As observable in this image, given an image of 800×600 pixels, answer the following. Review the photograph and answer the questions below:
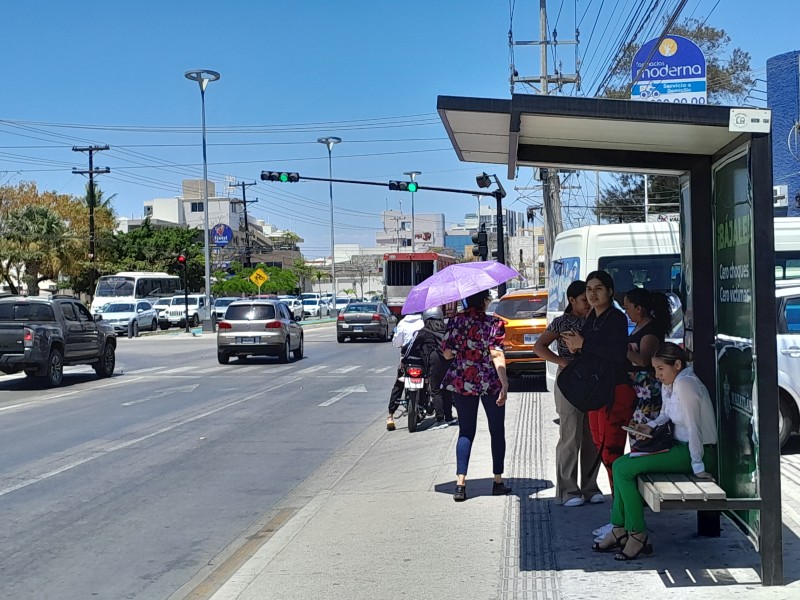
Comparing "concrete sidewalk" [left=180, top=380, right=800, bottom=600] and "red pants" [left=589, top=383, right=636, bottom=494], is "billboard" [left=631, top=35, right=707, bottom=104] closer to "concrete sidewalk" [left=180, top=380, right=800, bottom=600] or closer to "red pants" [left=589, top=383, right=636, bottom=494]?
"concrete sidewalk" [left=180, top=380, right=800, bottom=600]

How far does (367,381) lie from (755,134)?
15.8 metres

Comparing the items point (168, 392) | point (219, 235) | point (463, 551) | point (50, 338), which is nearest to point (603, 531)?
point (463, 551)

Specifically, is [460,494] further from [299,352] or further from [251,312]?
[299,352]

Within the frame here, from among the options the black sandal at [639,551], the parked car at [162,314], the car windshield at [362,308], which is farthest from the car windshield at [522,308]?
the parked car at [162,314]

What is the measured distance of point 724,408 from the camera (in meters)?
5.64

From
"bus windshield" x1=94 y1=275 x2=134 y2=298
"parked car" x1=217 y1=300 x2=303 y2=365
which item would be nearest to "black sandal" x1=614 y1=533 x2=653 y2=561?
"parked car" x1=217 y1=300 x2=303 y2=365

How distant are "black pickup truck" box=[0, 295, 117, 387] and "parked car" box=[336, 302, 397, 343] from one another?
1360cm

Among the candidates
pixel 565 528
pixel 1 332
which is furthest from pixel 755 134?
pixel 1 332

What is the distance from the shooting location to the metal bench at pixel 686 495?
202 inches

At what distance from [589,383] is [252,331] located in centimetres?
1963

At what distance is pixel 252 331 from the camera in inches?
993

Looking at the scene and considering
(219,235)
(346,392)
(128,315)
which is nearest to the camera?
(346,392)

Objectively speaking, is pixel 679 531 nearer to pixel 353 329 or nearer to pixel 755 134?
pixel 755 134

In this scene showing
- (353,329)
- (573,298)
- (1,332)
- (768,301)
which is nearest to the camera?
(768,301)
